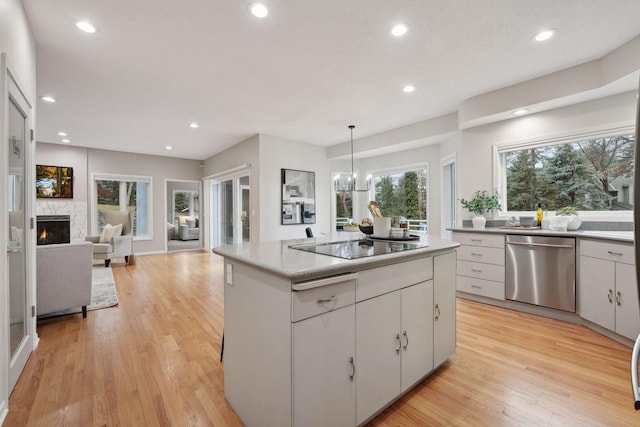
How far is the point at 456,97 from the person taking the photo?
3.64 m

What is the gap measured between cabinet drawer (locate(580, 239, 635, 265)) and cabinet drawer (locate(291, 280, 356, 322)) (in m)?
2.55

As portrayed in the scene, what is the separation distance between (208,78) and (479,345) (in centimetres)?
373

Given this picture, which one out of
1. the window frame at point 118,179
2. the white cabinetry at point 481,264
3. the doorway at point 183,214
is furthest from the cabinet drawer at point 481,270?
the window frame at point 118,179

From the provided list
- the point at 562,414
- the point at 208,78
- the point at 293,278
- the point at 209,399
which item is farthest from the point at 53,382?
the point at 562,414

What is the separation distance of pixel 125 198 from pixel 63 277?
4866 millimetres

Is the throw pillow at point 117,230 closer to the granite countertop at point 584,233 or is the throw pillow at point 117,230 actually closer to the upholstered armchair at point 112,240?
the upholstered armchair at point 112,240

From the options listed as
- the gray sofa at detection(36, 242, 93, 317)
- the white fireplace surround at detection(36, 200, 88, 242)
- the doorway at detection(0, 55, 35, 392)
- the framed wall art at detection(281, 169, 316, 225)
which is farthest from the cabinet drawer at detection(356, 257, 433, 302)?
the white fireplace surround at detection(36, 200, 88, 242)

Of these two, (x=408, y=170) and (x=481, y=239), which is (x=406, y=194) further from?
(x=481, y=239)

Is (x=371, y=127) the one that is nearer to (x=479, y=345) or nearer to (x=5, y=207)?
(x=479, y=345)

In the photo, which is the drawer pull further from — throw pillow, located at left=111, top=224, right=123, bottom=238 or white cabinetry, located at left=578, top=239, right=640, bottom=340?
throw pillow, located at left=111, top=224, right=123, bottom=238

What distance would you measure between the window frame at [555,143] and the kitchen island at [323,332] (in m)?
2.59

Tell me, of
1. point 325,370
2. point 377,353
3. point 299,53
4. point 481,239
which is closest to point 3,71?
point 299,53

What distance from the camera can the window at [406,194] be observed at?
18.1 ft

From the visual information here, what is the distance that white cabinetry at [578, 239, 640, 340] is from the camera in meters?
2.31
